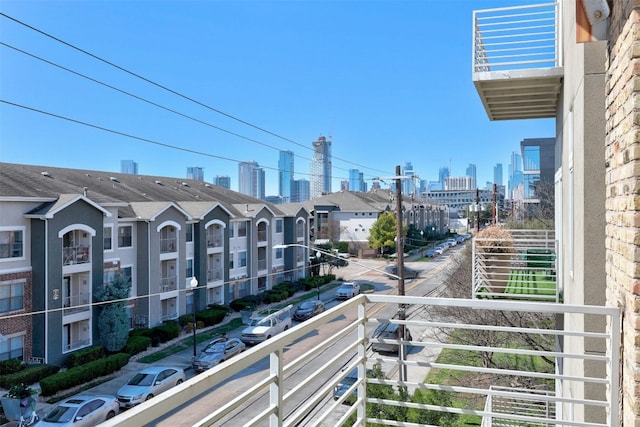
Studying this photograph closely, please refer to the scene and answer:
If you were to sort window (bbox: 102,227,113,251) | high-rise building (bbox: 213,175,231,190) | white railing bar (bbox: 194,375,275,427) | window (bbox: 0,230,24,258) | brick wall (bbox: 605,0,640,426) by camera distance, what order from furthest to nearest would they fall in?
high-rise building (bbox: 213,175,231,190) < window (bbox: 102,227,113,251) < window (bbox: 0,230,24,258) < brick wall (bbox: 605,0,640,426) < white railing bar (bbox: 194,375,275,427)

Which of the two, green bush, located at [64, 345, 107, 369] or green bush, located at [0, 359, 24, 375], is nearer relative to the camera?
green bush, located at [0, 359, 24, 375]

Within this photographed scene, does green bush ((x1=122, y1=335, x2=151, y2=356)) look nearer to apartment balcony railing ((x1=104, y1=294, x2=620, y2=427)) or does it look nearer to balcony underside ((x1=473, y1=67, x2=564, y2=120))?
apartment balcony railing ((x1=104, y1=294, x2=620, y2=427))

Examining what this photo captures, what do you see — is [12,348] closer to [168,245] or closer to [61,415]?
[61,415]

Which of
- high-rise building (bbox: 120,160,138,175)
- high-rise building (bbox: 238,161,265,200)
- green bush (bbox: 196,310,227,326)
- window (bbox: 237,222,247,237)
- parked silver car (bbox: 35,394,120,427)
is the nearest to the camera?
parked silver car (bbox: 35,394,120,427)

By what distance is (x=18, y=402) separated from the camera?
13.2 meters

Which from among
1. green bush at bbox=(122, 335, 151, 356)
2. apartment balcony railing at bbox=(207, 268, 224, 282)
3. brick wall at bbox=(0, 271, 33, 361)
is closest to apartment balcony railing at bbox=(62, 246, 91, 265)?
brick wall at bbox=(0, 271, 33, 361)

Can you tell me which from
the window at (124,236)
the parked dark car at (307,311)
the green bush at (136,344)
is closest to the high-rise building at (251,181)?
the parked dark car at (307,311)

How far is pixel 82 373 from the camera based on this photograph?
16.0 metres

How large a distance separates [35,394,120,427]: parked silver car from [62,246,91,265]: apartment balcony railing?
291 inches

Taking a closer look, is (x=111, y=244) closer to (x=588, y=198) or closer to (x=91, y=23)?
(x=91, y=23)

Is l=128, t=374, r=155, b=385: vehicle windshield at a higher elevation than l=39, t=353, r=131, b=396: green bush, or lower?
higher

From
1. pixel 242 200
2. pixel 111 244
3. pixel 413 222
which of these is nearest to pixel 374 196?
pixel 413 222

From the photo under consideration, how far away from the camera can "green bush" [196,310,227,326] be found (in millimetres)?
23766

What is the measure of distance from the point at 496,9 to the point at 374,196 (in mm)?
57598
